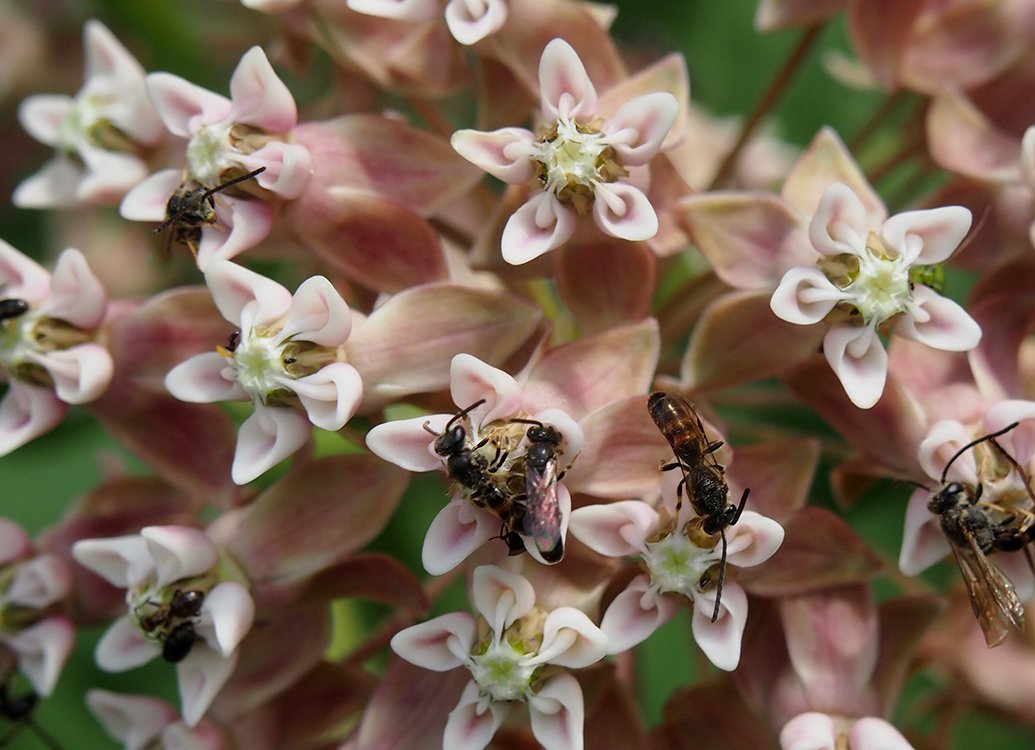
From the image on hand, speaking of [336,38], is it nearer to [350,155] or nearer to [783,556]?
[350,155]

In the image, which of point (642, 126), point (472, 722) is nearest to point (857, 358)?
point (642, 126)

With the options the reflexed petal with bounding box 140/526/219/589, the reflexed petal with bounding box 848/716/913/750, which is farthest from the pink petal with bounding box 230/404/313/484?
the reflexed petal with bounding box 848/716/913/750

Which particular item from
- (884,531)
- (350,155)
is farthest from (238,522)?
(884,531)

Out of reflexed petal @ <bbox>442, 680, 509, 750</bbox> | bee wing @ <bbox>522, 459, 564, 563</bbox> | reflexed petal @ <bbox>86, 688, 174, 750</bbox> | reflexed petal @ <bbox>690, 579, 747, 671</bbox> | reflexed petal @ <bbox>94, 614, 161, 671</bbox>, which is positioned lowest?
reflexed petal @ <bbox>86, 688, 174, 750</bbox>

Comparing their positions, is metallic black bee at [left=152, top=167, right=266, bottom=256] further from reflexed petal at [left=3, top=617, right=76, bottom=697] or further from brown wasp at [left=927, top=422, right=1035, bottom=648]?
brown wasp at [left=927, top=422, right=1035, bottom=648]

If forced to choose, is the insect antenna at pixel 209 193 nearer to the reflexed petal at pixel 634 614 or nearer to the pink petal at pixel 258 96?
the pink petal at pixel 258 96

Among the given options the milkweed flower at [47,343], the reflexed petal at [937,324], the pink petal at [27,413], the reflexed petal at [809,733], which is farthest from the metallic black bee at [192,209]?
the reflexed petal at [809,733]
